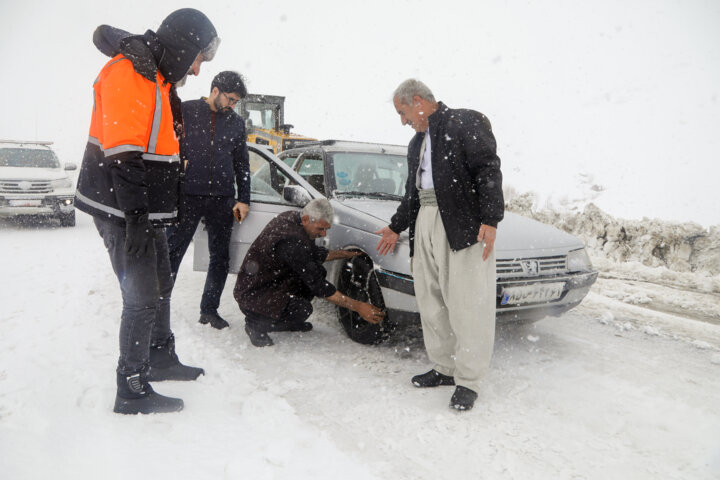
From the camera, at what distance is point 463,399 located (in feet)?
8.59

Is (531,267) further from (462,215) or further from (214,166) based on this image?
(214,166)

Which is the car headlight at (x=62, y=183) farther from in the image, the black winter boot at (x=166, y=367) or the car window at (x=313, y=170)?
the black winter boot at (x=166, y=367)

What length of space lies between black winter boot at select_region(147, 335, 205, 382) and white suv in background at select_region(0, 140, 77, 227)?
7011 mm

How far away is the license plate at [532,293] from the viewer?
9.91ft

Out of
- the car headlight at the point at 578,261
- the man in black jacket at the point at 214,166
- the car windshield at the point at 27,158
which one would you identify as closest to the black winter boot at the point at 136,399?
the man in black jacket at the point at 214,166

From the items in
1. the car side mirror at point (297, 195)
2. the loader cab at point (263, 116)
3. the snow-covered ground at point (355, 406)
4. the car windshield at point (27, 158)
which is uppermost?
the loader cab at point (263, 116)

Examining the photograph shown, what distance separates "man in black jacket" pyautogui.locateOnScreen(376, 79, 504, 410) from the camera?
2584 mm

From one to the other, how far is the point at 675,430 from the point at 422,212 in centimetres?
177

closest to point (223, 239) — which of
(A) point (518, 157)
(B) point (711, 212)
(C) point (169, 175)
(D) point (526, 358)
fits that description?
(C) point (169, 175)

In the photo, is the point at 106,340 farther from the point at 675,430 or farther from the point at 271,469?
the point at 675,430

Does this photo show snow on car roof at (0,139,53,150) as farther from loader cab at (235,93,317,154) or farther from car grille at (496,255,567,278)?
car grille at (496,255,567,278)

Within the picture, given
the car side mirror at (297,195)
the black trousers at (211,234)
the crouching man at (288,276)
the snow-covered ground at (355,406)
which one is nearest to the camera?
the snow-covered ground at (355,406)

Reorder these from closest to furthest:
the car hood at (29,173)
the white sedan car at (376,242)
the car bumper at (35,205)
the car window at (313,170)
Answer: the white sedan car at (376,242)
the car window at (313,170)
the car bumper at (35,205)
the car hood at (29,173)

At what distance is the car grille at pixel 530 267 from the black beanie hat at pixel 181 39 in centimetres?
213
